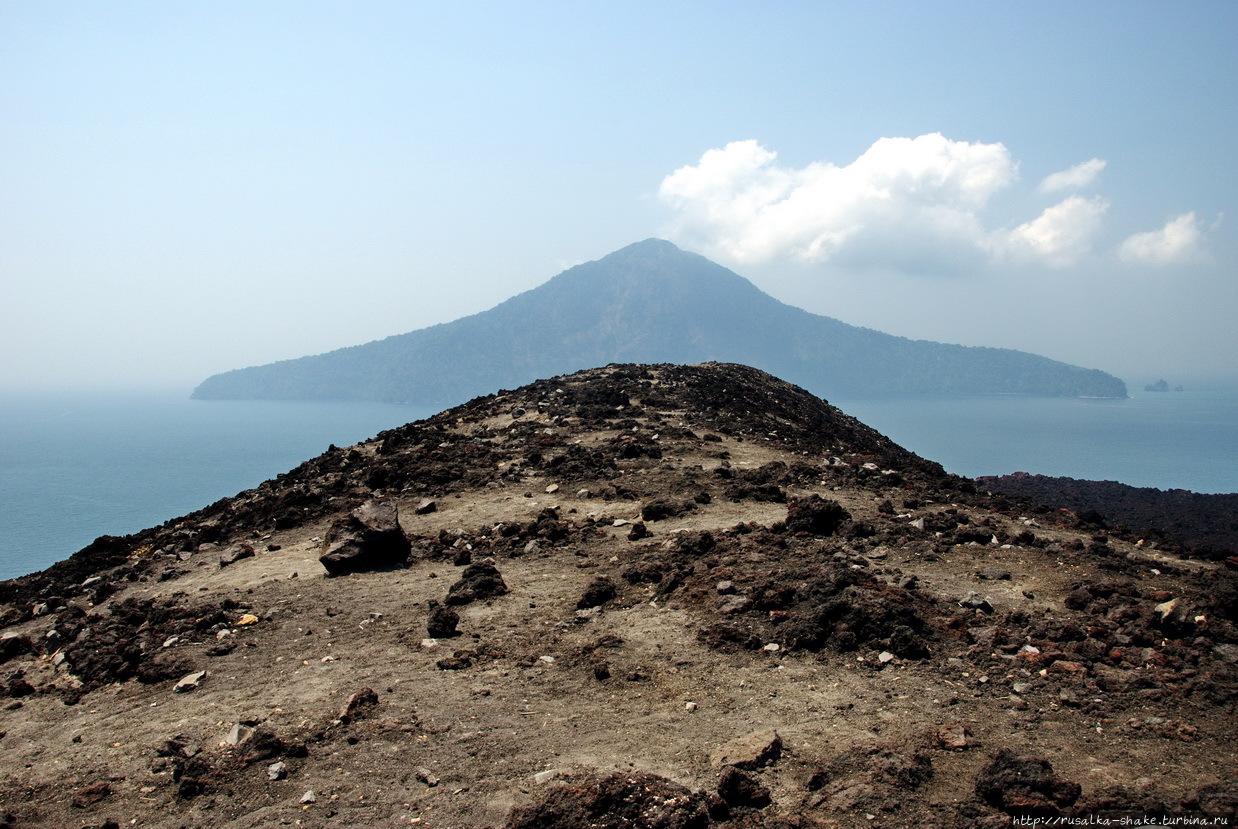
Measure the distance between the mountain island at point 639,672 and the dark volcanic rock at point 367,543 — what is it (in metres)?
0.05

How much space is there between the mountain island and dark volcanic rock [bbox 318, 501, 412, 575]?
0.15 ft

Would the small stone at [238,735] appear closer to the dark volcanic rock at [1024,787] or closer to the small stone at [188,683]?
the small stone at [188,683]

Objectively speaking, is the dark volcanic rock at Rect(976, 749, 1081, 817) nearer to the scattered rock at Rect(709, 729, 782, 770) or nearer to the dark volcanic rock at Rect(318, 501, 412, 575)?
the scattered rock at Rect(709, 729, 782, 770)

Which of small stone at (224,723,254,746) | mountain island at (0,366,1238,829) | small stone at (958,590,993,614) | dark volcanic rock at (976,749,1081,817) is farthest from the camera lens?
small stone at (958,590,993,614)

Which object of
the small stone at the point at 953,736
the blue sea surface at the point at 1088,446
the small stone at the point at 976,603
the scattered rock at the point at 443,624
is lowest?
the scattered rock at the point at 443,624

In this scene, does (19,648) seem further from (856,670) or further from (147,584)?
(856,670)

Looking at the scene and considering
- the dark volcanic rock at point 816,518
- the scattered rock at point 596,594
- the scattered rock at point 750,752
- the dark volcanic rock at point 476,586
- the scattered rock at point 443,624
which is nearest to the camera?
the scattered rock at point 750,752

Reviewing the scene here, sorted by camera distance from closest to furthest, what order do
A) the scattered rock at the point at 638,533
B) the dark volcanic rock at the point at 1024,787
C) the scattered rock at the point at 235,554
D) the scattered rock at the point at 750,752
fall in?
the dark volcanic rock at the point at 1024,787
the scattered rock at the point at 750,752
the scattered rock at the point at 638,533
the scattered rock at the point at 235,554

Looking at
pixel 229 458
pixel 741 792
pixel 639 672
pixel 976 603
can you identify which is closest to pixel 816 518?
pixel 976 603

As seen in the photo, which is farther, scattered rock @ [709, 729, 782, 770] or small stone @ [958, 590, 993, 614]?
small stone @ [958, 590, 993, 614]

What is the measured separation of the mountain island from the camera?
204 inches

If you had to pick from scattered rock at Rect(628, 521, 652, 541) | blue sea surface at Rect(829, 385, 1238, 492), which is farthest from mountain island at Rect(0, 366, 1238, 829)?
blue sea surface at Rect(829, 385, 1238, 492)

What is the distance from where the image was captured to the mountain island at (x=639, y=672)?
5.18 metres

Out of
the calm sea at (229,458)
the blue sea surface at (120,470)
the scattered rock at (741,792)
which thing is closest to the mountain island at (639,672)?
the scattered rock at (741,792)
